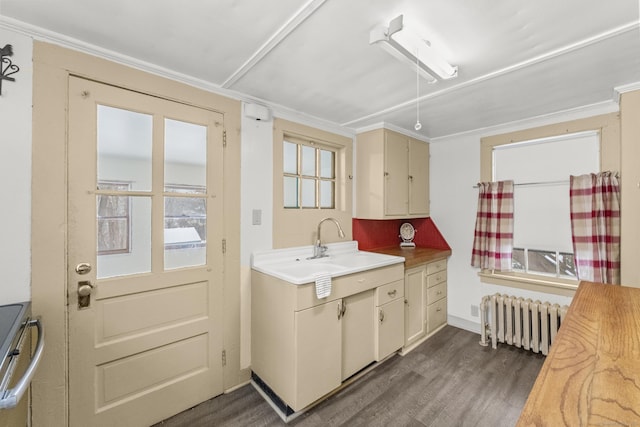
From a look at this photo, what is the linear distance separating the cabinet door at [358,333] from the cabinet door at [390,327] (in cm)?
6

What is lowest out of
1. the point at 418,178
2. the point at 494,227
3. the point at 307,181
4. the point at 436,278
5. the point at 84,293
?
the point at 436,278

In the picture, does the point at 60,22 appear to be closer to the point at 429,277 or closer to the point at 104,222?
the point at 104,222

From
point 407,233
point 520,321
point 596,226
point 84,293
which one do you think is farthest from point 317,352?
point 596,226

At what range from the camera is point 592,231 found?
2.25 m

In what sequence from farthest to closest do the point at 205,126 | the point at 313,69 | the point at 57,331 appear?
the point at 205,126, the point at 313,69, the point at 57,331

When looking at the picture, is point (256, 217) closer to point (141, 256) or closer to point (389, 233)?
point (141, 256)

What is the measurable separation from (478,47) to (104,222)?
92.3 inches

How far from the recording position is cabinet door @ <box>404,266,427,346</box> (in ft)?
8.52

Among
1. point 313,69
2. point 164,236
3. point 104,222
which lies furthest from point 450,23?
point 104,222

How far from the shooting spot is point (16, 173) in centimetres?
135

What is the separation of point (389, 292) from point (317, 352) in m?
0.86

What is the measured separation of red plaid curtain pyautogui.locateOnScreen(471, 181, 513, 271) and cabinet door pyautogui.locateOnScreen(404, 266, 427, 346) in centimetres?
68

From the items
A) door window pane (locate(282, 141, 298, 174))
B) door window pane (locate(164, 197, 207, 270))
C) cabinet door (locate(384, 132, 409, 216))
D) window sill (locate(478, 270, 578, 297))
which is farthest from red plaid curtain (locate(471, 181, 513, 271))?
door window pane (locate(164, 197, 207, 270))

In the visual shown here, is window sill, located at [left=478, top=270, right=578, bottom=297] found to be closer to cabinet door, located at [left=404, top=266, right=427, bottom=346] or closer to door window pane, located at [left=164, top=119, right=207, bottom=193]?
cabinet door, located at [left=404, top=266, right=427, bottom=346]
